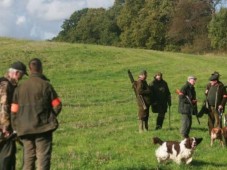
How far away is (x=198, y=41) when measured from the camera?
257 feet

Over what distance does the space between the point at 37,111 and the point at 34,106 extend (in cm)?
10

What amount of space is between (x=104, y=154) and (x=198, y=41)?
68.0 m

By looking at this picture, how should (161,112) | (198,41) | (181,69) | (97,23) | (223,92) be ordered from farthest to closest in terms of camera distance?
(97,23)
(198,41)
(181,69)
(161,112)
(223,92)

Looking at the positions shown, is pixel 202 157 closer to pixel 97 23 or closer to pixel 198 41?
pixel 198 41

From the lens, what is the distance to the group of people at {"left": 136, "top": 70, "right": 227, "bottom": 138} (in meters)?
14.3

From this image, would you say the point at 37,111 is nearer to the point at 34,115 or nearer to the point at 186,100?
the point at 34,115

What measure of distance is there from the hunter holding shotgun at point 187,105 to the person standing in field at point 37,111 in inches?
257

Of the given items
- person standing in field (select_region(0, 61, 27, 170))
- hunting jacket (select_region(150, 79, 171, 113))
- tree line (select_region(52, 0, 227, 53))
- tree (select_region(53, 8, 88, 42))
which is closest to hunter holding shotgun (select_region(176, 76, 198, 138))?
hunting jacket (select_region(150, 79, 171, 113))

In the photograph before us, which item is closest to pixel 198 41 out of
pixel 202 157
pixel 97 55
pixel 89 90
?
pixel 97 55

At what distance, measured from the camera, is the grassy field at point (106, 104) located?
11688mm

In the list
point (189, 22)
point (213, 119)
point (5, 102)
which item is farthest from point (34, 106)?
point (189, 22)

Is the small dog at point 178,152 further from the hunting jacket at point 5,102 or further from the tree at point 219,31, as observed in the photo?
the tree at point 219,31

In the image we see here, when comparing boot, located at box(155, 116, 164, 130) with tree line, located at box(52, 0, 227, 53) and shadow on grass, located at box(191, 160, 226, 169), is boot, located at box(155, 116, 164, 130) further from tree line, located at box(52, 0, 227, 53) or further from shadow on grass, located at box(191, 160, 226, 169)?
tree line, located at box(52, 0, 227, 53)

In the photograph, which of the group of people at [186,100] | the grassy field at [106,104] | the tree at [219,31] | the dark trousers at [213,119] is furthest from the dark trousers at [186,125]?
the tree at [219,31]
